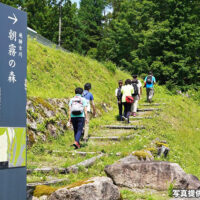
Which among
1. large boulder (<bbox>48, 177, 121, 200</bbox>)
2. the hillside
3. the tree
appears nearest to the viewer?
large boulder (<bbox>48, 177, 121, 200</bbox>)

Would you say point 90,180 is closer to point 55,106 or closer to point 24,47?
point 24,47

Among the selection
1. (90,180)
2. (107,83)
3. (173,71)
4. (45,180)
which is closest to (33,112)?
(45,180)

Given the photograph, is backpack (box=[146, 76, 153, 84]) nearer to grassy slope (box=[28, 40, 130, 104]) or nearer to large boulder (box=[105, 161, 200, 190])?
grassy slope (box=[28, 40, 130, 104])

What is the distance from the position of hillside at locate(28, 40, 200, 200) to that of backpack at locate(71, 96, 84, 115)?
1.16 metres

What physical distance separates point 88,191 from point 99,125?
865 centimetres

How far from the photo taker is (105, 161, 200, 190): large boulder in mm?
5949

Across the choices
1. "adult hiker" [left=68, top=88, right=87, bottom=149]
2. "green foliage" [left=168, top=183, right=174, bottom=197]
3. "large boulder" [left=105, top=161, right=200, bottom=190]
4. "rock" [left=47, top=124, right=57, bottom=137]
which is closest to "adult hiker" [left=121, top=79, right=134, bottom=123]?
"rock" [left=47, top=124, right=57, bottom=137]

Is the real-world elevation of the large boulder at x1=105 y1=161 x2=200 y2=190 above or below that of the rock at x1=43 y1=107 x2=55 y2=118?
below

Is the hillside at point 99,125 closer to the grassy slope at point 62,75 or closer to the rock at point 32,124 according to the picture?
the grassy slope at point 62,75

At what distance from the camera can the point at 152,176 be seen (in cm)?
611

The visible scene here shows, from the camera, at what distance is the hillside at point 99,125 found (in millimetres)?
7975

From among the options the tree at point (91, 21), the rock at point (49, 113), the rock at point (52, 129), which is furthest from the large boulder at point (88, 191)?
the tree at point (91, 21)

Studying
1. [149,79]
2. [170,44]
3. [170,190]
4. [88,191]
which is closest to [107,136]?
[170,190]

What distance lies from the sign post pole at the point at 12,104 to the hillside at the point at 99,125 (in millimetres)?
1934
